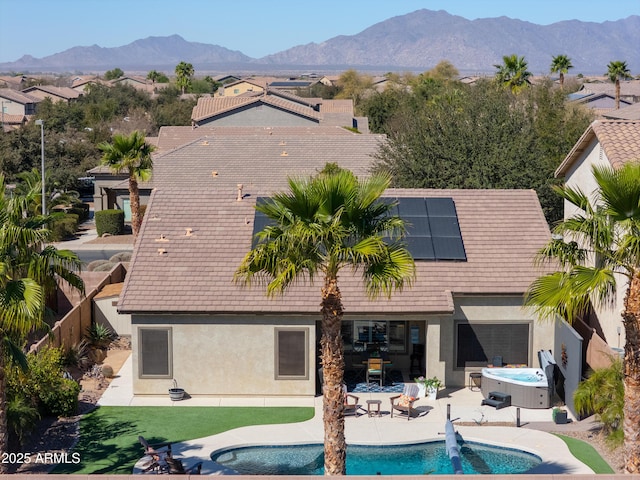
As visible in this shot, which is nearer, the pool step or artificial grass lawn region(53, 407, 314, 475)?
artificial grass lawn region(53, 407, 314, 475)

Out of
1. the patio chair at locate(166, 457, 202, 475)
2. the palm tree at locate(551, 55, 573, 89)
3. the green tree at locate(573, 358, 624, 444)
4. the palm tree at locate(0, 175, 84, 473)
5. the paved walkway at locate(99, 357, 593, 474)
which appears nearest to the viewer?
the palm tree at locate(0, 175, 84, 473)

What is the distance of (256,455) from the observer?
20.5m

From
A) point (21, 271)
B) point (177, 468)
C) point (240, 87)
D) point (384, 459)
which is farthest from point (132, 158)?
point (240, 87)

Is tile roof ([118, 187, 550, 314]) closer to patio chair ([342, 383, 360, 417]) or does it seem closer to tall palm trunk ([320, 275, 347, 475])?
patio chair ([342, 383, 360, 417])

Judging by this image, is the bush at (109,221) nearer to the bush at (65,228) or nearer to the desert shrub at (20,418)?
the bush at (65,228)

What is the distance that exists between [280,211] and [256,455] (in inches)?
266

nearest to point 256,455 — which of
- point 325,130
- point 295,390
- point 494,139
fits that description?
point 295,390

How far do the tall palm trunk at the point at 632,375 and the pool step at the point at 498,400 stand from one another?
759cm

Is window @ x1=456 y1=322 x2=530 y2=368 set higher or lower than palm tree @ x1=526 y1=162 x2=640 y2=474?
lower

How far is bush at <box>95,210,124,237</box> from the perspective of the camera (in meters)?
53.2

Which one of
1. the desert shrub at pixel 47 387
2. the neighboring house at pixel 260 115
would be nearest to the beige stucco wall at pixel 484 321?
the desert shrub at pixel 47 387

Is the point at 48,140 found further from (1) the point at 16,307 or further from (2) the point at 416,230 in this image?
(1) the point at 16,307

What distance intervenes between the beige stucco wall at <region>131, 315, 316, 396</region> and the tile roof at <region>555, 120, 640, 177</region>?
9.55 m

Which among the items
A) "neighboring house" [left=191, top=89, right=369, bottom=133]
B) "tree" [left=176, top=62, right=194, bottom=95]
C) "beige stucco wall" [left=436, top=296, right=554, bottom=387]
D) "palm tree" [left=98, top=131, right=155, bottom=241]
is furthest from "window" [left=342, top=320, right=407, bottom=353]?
"tree" [left=176, top=62, right=194, bottom=95]
